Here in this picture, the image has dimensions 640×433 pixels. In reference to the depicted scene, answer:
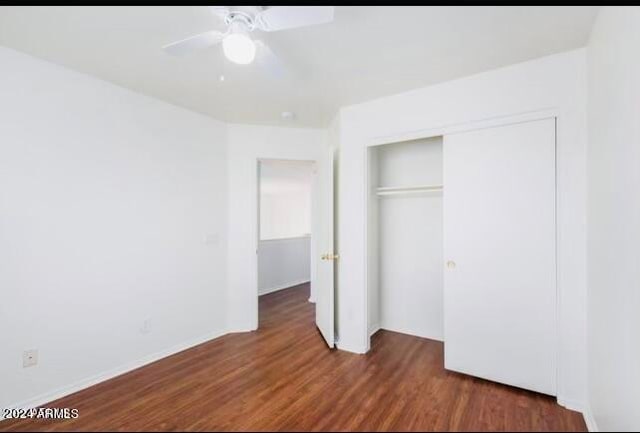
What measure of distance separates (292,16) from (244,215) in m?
2.53

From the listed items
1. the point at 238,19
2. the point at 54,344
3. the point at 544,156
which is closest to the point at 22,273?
the point at 54,344

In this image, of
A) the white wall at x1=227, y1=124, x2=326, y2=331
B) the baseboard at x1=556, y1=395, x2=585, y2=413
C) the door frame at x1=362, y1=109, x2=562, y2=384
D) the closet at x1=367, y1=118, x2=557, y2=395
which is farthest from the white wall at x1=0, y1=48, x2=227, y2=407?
the baseboard at x1=556, y1=395, x2=585, y2=413

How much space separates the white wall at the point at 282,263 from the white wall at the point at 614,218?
4472 mm

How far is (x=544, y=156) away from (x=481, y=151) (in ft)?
1.15

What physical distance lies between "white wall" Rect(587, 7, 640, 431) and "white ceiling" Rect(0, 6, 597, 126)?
379 millimetres

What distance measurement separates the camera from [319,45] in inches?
74.1

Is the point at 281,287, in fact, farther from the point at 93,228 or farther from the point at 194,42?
the point at 194,42

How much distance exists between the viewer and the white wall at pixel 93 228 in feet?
6.44

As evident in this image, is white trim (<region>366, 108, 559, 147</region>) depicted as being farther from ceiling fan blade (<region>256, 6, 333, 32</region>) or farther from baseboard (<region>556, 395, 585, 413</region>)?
baseboard (<region>556, 395, 585, 413</region>)

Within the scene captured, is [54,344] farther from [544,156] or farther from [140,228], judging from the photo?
[544,156]

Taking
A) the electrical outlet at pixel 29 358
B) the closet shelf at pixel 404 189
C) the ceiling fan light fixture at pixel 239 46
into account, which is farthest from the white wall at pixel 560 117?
the electrical outlet at pixel 29 358

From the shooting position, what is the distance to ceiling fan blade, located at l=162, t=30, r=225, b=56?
58.0 inches

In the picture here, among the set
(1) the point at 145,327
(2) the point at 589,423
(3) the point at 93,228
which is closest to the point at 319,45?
(2) the point at 589,423

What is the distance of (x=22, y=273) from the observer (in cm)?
198
